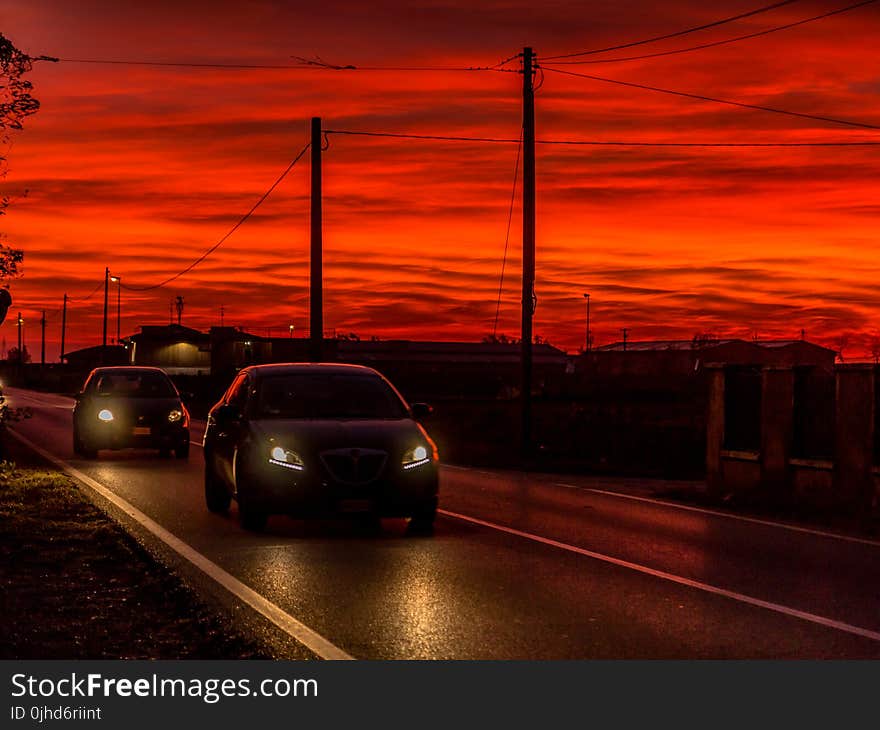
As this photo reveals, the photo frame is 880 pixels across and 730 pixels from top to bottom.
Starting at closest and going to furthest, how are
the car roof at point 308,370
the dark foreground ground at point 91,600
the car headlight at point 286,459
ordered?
the dark foreground ground at point 91,600 → the car headlight at point 286,459 → the car roof at point 308,370

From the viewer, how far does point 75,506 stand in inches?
644

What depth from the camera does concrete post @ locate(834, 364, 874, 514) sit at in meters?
17.0

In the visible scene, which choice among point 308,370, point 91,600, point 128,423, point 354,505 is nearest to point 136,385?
point 128,423

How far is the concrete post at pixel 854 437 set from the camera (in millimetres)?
17031

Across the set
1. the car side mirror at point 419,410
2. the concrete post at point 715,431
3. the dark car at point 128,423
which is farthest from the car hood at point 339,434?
the dark car at point 128,423

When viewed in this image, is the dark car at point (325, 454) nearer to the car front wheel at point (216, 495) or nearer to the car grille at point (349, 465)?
the car grille at point (349, 465)

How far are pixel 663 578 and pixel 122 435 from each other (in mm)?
15889

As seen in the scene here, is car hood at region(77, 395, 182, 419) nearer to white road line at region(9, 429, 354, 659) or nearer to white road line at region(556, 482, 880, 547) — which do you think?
white road line at region(9, 429, 354, 659)

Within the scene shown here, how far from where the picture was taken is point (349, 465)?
13781 millimetres

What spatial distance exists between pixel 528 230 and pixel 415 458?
51.7 feet

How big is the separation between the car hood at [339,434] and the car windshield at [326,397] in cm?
48

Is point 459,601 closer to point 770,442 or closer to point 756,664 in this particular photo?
point 756,664

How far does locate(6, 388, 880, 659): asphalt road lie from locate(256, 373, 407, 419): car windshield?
120cm

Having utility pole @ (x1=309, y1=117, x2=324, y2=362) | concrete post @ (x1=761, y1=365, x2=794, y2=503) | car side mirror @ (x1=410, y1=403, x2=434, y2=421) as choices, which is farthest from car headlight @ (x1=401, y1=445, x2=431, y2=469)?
utility pole @ (x1=309, y1=117, x2=324, y2=362)
